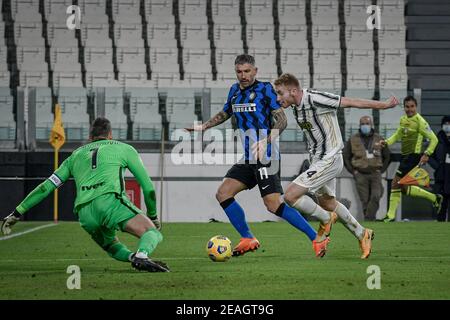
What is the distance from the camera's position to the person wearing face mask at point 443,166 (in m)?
18.0

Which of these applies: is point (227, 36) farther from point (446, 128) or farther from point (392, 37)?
point (446, 128)

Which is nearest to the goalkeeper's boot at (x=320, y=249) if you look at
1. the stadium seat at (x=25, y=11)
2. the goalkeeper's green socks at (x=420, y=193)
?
the goalkeeper's green socks at (x=420, y=193)

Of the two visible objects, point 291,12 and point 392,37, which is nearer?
point 392,37

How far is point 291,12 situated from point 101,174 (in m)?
16.7

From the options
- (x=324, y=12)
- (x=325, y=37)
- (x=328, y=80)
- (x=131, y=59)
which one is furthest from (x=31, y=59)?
(x=324, y=12)

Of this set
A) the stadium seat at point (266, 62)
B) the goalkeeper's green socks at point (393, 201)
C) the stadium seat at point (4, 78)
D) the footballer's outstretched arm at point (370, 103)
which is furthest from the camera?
the stadium seat at point (266, 62)

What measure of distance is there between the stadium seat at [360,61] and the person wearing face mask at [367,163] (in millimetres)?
4142

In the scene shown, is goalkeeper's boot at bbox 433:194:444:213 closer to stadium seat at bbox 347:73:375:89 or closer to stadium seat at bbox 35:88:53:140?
stadium seat at bbox 347:73:375:89

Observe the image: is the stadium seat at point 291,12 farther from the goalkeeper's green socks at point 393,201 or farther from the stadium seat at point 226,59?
the goalkeeper's green socks at point 393,201

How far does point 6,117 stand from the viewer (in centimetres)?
1775

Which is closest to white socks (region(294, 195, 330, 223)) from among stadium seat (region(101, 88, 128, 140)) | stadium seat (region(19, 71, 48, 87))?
stadium seat (region(101, 88, 128, 140))

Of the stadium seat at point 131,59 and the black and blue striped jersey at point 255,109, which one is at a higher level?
the stadium seat at point 131,59

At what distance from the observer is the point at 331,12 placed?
78.8 feet

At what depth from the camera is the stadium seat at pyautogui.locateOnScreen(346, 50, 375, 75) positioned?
2239 centimetres
